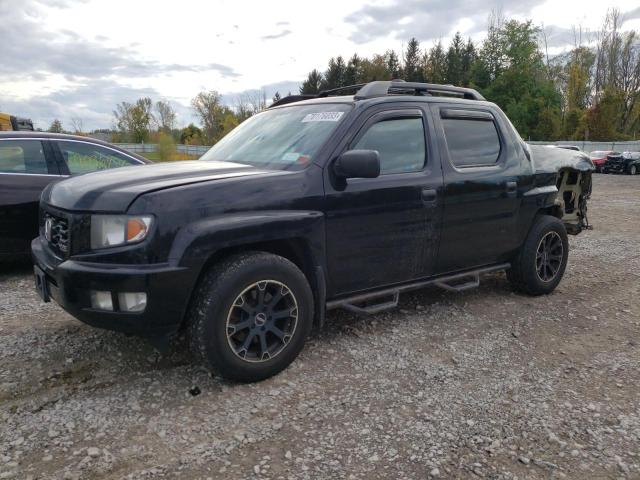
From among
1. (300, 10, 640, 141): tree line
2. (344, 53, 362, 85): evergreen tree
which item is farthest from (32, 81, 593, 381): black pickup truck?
(344, 53, 362, 85): evergreen tree

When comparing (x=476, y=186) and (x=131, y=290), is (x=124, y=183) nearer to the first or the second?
(x=131, y=290)

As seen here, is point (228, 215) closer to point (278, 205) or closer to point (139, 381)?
point (278, 205)

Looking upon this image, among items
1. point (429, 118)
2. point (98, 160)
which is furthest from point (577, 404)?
point (98, 160)

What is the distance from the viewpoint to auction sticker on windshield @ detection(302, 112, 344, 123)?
11.7 feet

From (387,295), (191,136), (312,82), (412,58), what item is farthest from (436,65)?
(387,295)

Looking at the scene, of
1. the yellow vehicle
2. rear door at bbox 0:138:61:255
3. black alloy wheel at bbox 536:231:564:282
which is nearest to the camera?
black alloy wheel at bbox 536:231:564:282

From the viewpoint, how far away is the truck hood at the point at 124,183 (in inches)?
109

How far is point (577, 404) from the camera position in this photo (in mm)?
2965

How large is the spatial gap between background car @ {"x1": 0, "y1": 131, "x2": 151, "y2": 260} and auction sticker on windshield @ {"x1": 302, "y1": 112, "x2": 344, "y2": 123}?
3120 mm

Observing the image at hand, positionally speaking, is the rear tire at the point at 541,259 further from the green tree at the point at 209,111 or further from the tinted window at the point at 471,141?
the green tree at the point at 209,111

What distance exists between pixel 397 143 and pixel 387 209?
0.54 m

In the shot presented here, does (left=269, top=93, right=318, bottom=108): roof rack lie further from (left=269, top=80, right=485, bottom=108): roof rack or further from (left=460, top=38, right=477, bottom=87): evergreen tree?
(left=460, top=38, right=477, bottom=87): evergreen tree

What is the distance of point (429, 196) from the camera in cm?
379

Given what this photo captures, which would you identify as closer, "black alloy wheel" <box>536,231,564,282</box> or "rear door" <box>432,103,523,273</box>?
"rear door" <box>432,103,523,273</box>
